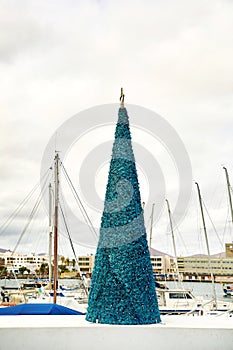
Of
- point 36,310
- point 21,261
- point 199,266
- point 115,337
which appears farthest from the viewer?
point 21,261

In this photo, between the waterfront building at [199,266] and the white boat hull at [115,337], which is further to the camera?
the waterfront building at [199,266]

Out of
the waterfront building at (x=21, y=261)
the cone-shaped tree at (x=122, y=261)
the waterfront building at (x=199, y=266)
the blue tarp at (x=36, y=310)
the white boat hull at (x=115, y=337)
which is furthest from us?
the waterfront building at (x=21, y=261)

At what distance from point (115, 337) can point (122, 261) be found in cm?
144

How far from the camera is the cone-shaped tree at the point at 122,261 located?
718cm

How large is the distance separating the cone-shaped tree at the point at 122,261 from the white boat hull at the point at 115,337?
362 millimetres

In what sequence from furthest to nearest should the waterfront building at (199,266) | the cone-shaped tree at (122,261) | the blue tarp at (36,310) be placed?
1. the waterfront building at (199,266)
2. the blue tarp at (36,310)
3. the cone-shaped tree at (122,261)

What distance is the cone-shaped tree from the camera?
7176 millimetres

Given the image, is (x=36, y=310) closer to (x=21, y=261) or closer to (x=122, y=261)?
(x=122, y=261)

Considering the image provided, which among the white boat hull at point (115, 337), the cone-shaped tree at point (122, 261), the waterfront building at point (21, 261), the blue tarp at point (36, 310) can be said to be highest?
the waterfront building at point (21, 261)

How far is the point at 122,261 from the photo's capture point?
7.32 m

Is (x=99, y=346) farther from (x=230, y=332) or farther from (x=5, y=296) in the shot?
(x=5, y=296)

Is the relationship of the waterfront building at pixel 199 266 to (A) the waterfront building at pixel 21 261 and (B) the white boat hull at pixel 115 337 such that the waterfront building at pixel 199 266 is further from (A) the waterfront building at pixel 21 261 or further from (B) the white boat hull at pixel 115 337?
(B) the white boat hull at pixel 115 337

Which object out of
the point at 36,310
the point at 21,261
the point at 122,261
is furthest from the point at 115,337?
the point at 21,261

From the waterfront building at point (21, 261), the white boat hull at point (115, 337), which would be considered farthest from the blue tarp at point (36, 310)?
the waterfront building at point (21, 261)
